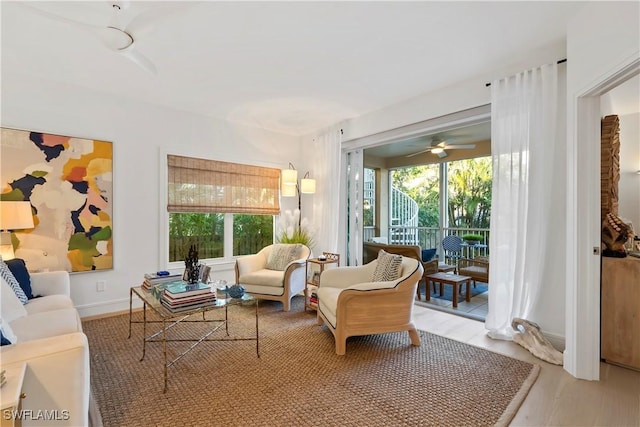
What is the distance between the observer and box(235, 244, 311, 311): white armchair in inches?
149

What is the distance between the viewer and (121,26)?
203cm

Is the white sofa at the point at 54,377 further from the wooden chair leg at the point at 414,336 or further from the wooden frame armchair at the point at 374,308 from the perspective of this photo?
the wooden chair leg at the point at 414,336

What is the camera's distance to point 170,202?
4125mm

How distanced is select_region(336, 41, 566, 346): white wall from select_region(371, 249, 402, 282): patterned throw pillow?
1298 millimetres

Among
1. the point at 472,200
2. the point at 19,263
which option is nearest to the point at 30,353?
the point at 19,263

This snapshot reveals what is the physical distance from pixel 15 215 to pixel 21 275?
0.59 m

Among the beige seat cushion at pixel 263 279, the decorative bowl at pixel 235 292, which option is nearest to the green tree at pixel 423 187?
the beige seat cushion at pixel 263 279

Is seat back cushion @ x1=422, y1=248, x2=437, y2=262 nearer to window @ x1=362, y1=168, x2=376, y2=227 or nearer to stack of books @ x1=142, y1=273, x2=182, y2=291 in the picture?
window @ x1=362, y1=168, x2=376, y2=227

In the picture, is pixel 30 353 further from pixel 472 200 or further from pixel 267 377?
pixel 472 200

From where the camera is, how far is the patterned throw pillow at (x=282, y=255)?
164 inches

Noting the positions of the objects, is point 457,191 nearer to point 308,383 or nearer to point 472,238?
point 472,238

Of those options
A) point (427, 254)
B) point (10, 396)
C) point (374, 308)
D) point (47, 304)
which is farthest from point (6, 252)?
point (427, 254)

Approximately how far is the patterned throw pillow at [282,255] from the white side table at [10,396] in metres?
2.99

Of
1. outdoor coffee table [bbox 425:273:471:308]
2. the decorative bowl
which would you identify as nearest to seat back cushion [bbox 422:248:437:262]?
outdoor coffee table [bbox 425:273:471:308]
